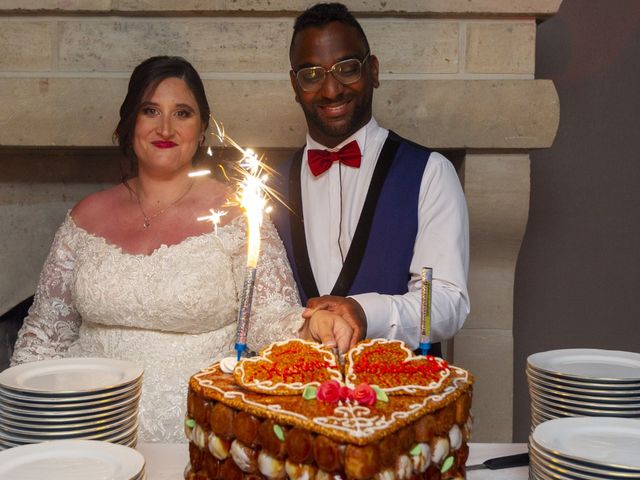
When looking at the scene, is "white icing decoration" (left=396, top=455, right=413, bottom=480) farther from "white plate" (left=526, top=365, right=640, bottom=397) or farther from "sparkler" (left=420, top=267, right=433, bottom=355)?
"white plate" (left=526, top=365, right=640, bottom=397)

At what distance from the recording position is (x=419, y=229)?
2414 millimetres

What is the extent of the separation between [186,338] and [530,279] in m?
1.75

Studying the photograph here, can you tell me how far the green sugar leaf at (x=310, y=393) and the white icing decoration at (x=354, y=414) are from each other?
49 millimetres

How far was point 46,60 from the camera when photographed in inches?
115

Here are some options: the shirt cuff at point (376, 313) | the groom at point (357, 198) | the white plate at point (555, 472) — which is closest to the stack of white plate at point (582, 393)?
Result: the white plate at point (555, 472)

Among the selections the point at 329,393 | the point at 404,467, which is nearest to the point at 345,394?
the point at 329,393

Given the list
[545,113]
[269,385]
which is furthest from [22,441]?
[545,113]

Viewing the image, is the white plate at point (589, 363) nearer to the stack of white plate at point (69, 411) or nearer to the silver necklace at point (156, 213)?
the stack of white plate at point (69, 411)

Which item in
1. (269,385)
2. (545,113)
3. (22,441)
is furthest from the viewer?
(545,113)

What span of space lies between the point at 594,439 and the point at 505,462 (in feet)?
0.69

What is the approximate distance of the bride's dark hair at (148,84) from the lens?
2506mm

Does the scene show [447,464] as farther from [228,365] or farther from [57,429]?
→ [57,429]

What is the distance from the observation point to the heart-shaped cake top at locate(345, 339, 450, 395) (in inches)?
49.3

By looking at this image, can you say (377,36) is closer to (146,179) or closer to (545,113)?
(545,113)
